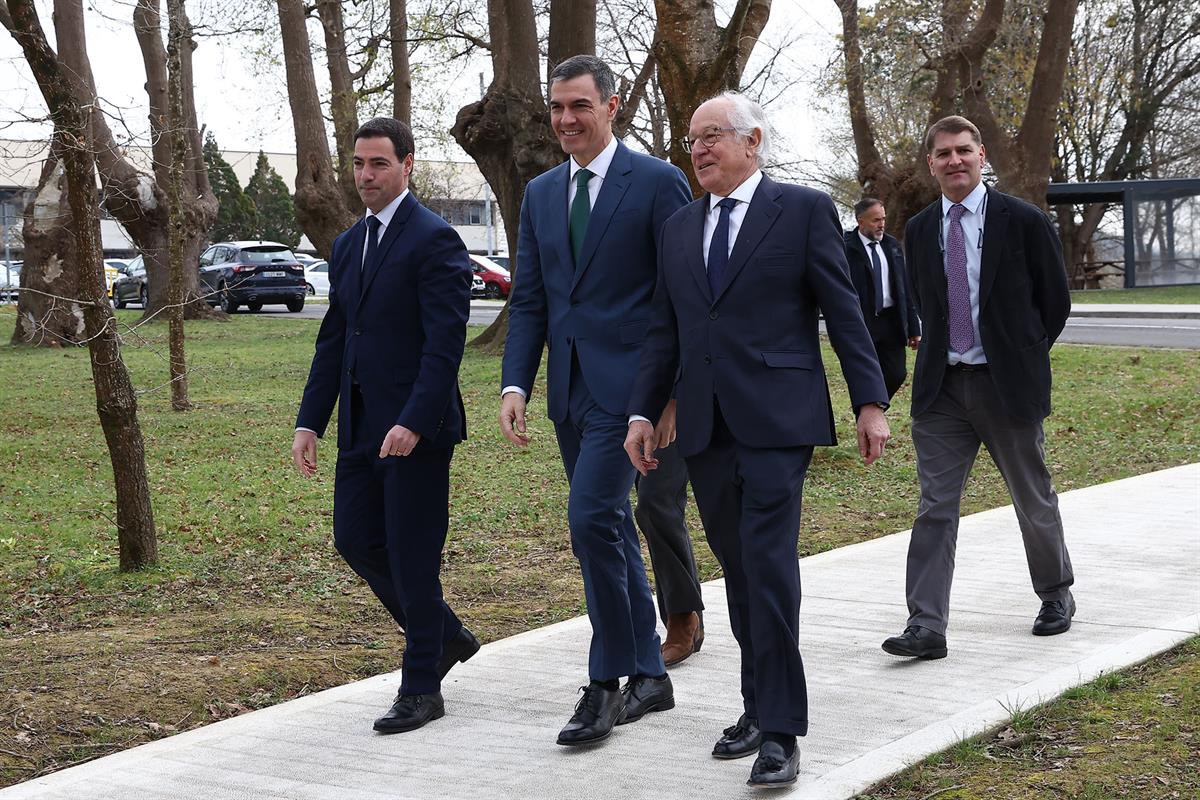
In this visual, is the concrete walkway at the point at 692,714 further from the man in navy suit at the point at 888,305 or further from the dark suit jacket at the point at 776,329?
the man in navy suit at the point at 888,305

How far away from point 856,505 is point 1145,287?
32.2 metres

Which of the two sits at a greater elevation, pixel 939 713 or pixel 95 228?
pixel 95 228

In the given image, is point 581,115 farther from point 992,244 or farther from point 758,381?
point 992,244

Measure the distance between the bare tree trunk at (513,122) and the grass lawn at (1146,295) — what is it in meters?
17.5

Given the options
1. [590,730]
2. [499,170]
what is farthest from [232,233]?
[590,730]

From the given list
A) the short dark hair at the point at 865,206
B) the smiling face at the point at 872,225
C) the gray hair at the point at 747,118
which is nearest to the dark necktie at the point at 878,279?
the smiling face at the point at 872,225

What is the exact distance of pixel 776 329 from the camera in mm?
4445

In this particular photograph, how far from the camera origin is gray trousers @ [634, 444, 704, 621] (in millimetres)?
5629

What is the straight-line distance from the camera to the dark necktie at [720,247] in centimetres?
453

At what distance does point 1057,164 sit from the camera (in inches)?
1769

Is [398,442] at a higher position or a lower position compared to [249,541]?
higher

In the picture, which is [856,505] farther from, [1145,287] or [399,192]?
[1145,287]

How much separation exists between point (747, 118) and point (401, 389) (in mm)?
1469

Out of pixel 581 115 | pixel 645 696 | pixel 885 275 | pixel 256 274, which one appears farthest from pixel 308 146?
pixel 645 696
